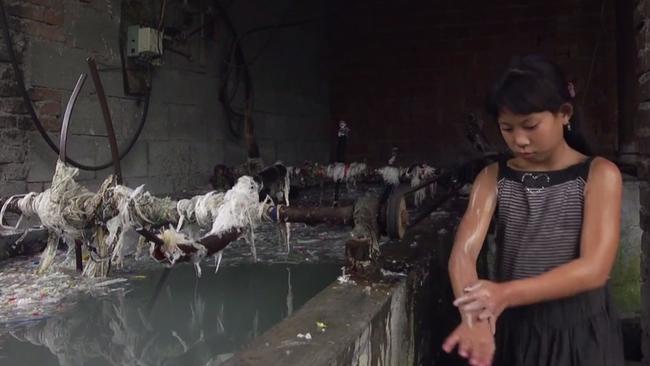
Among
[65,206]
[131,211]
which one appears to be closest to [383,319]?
[131,211]

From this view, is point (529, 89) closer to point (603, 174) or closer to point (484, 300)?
point (603, 174)

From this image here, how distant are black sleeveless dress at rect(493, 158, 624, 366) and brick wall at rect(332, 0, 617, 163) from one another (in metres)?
3.87

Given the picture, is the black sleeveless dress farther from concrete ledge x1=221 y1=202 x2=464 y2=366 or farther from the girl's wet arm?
concrete ledge x1=221 y1=202 x2=464 y2=366

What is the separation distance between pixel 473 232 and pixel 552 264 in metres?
0.23

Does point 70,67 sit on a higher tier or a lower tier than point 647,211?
higher

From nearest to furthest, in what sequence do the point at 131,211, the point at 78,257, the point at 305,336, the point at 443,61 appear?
the point at 305,336 < the point at 131,211 < the point at 78,257 < the point at 443,61

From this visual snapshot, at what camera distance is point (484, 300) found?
122 centimetres

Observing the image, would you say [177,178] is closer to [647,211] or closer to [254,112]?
[254,112]

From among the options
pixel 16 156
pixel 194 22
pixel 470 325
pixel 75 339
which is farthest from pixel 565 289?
pixel 194 22

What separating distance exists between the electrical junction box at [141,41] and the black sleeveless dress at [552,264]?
8.54 feet

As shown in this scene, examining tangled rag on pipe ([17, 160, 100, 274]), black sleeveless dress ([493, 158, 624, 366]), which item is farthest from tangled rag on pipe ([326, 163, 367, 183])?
black sleeveless dress ([493, 158, 624, 366])

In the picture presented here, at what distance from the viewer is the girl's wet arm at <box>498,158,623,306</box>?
50.3 inches

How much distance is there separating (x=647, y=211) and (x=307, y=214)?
125cm

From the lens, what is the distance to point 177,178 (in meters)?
3.86
